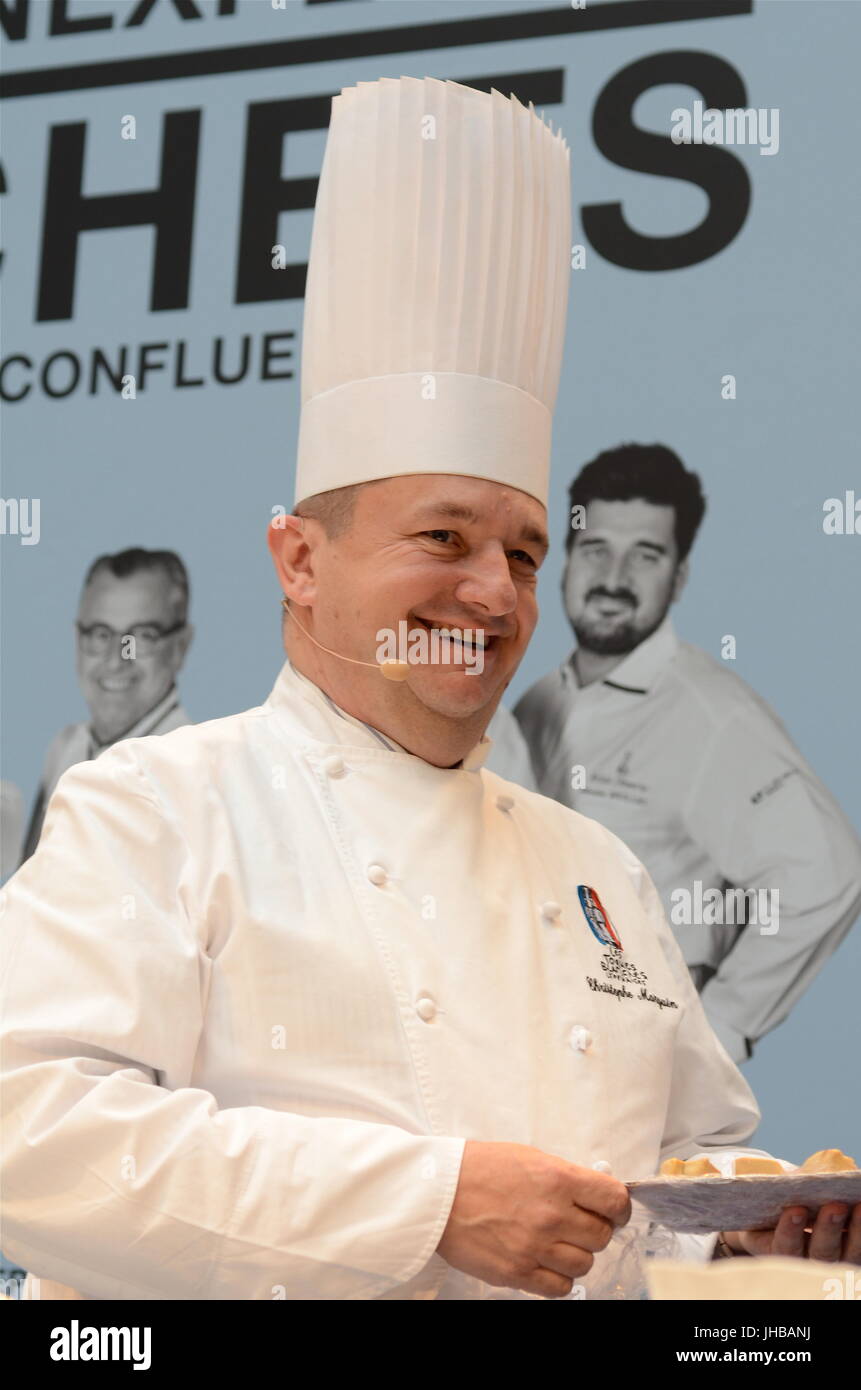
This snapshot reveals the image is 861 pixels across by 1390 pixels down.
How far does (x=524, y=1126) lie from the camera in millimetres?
1708

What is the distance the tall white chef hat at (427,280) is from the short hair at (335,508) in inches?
0.5

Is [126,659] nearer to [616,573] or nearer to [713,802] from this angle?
[616,573]

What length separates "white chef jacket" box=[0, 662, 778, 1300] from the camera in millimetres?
1495

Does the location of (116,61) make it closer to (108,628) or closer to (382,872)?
(108,628)

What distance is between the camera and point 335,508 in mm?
2025

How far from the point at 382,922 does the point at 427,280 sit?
31.9 inches

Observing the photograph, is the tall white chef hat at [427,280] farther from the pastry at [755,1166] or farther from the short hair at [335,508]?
the pastry at [755,1166]

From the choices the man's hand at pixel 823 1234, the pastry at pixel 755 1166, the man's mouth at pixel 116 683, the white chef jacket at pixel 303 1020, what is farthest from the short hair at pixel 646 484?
the man's hand at pixel 823 1234

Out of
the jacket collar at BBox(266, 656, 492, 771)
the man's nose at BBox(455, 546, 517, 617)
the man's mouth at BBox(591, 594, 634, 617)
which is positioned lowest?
the jacket collar at BBox(266, 656, 492, 771)

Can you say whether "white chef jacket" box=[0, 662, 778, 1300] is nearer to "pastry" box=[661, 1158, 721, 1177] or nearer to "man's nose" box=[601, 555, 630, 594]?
"pastry" box=[661, 1158, 721, 1177]

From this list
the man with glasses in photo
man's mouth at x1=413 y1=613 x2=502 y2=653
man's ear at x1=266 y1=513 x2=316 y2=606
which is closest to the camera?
man's mouth at x1=413 y1=613 x2=502 y2=653

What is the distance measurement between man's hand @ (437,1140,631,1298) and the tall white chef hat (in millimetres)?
845
